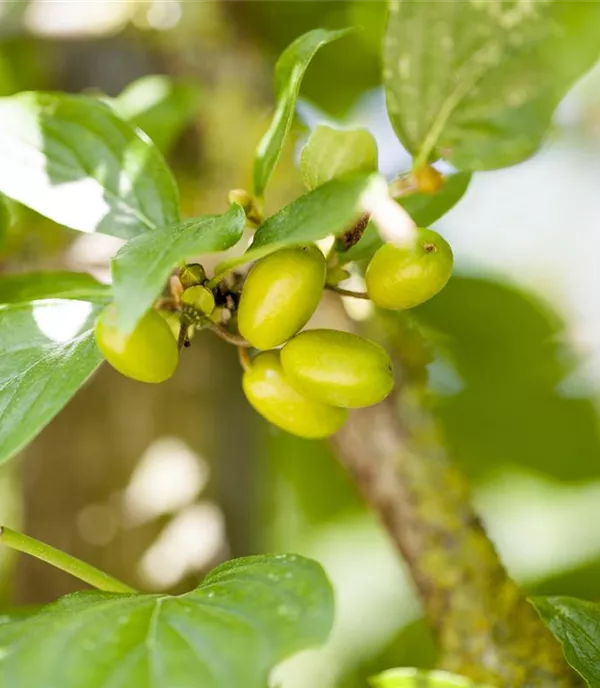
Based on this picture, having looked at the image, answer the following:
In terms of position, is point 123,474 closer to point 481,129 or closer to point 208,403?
point 208,403

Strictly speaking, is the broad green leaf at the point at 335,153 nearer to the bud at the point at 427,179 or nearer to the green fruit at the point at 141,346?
the bud at the point at 427,179

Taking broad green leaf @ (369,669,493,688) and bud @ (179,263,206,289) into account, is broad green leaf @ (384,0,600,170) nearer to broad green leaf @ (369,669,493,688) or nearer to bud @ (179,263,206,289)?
bud @ (179,263,206,289)

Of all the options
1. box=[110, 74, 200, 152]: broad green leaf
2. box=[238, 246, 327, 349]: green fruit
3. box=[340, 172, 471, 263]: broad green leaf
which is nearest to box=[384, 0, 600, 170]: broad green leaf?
box=[340, 172, 471, 263]: broad green leaf

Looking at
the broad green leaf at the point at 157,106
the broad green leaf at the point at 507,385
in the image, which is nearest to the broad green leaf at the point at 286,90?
the broad green leaf at the point at 157,106

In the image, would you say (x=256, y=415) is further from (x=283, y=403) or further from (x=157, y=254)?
(x=157, y=254)

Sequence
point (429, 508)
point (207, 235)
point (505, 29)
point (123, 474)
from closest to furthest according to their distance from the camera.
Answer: point (207, 235) < point (505, 29) < point (429, 508) < point (123, 474)

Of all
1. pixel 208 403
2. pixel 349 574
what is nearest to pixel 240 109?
pixel 208 403

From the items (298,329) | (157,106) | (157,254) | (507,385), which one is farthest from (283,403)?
(507,385)
